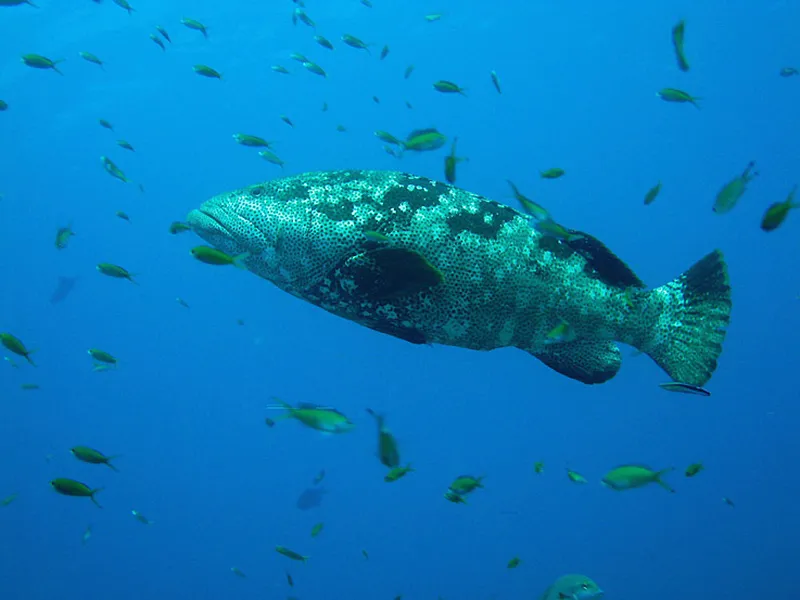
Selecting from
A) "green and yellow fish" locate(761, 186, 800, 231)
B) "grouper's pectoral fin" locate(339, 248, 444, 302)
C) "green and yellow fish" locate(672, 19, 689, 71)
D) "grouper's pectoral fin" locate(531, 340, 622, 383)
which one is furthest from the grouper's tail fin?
"green and yellow fish" locate(672, 19, 689, 71)

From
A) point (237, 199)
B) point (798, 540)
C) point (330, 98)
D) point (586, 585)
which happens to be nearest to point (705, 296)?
point (237, 199)

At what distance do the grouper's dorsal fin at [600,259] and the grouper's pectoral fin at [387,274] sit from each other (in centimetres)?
121

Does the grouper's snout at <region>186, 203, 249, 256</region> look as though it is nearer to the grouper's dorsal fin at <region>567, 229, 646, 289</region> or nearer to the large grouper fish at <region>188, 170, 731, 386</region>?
the large grouper fish at <region>188, 170, 731, 386</region>

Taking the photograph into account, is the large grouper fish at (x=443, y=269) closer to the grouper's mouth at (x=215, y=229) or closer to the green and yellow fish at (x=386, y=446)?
the grouper's mouth at (x=215, y=229)

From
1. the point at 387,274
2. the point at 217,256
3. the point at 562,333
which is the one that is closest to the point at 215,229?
the point at 217,256

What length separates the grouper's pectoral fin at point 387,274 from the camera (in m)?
2.81

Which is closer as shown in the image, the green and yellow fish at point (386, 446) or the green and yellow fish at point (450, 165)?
the green and yellow fish at point (386, 446)

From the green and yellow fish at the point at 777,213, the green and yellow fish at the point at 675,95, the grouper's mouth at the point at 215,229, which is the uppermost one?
the green and yellow fish at the point at 675,95

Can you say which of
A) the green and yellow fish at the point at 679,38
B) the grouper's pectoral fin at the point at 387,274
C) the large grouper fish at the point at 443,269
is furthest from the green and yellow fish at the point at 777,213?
the grouper's pectoral fin at the point at 387,274

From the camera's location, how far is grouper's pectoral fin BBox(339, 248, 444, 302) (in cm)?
281

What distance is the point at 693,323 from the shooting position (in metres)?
3.80

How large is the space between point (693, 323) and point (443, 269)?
80.5 inches

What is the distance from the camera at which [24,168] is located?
38844 mm

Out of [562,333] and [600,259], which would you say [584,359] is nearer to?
[562,333]
